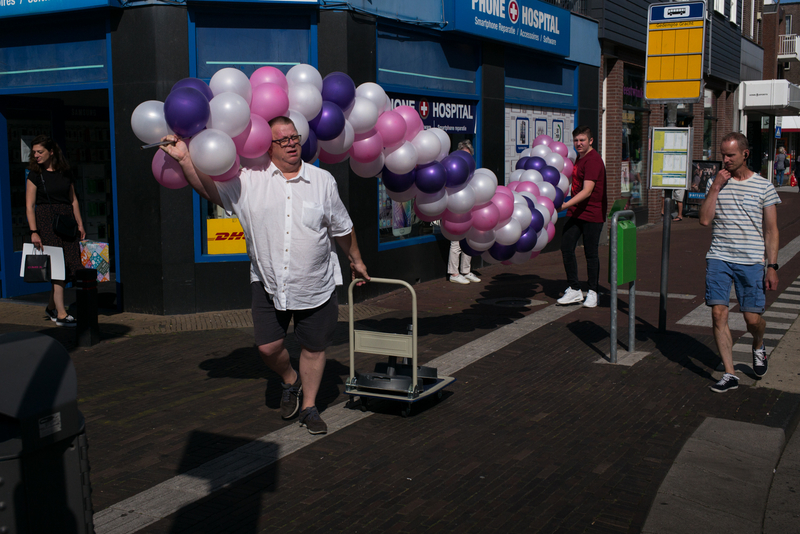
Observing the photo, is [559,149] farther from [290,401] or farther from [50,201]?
[50,201]

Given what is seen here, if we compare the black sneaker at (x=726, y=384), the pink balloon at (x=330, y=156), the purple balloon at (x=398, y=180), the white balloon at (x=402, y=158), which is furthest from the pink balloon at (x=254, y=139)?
the black sneaker at (x=726, y=384)

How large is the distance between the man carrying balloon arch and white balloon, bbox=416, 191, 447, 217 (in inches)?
44.3

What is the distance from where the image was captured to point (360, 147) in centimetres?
550

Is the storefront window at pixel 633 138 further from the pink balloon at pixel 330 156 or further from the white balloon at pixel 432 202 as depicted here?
the pink balloon at pixel 330 156

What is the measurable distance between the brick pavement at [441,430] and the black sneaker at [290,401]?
10cm

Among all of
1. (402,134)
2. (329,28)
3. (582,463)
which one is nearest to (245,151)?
(402,134)

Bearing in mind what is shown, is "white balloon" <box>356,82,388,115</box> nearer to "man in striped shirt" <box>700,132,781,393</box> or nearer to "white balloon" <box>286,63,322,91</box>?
"white balloon" <box>286,63,322,91</box>

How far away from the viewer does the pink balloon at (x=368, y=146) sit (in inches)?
216

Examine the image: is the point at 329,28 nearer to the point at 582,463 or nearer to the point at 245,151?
the point at 245,151

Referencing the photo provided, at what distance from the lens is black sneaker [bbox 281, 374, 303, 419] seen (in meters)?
5.23

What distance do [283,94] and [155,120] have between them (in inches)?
32.2

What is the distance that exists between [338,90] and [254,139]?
0.87 m

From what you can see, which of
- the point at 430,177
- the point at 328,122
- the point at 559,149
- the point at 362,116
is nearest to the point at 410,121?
the point at 430,177

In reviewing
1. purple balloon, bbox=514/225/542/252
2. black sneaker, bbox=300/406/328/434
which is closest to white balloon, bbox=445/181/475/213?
purple balloon, bbox=514/225/542/252
